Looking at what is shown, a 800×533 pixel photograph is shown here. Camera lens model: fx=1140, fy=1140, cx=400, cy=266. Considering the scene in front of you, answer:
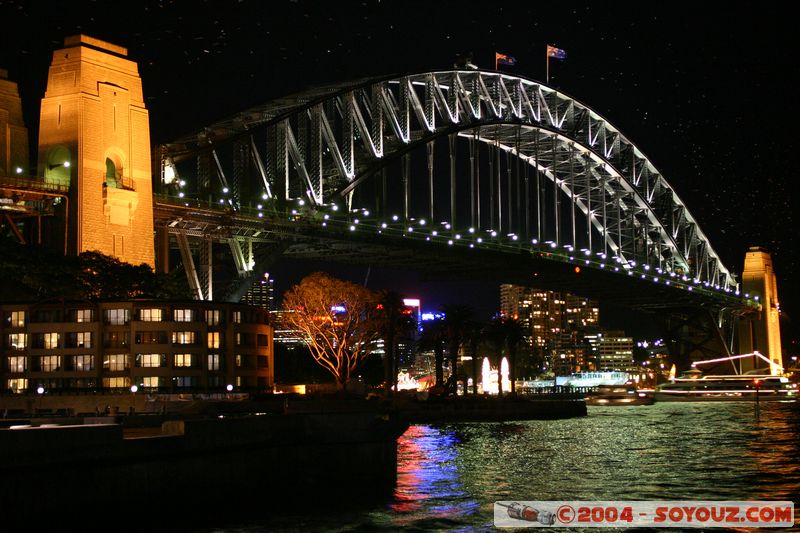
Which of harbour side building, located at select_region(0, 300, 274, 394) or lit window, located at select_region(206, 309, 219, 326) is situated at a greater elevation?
lit window, located at select_region(206, 309, 219, 326)

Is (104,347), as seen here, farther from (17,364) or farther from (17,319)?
(17,319)

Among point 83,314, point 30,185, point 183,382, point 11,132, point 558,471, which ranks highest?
point 11,132

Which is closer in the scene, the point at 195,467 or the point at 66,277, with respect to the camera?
the point at 195,467

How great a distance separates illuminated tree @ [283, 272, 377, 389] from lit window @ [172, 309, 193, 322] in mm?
17707

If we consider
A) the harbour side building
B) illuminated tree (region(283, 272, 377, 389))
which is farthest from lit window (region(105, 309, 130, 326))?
illuminated tree (region(283, 272, 377, 389))

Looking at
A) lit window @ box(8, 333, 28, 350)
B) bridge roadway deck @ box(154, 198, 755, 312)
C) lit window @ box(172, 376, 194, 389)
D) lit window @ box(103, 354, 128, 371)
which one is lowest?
lit window @ box(172, 376, 194, 389)

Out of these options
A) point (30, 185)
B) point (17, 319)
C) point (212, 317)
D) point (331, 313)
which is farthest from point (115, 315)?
point (331, 313)

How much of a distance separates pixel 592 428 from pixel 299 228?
1087 inches

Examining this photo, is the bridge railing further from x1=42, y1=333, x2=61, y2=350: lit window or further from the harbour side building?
x1=42, y1=333, x2=61, y2=350: lit window

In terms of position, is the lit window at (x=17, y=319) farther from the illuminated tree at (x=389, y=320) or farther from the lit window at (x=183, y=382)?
the illuminated tree at (x=389, y=320)

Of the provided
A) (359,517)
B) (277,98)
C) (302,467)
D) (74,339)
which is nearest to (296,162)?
(277,98)

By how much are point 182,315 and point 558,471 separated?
33.9 m

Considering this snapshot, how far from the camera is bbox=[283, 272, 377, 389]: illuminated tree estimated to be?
292ft

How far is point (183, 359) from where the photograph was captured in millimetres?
70375
